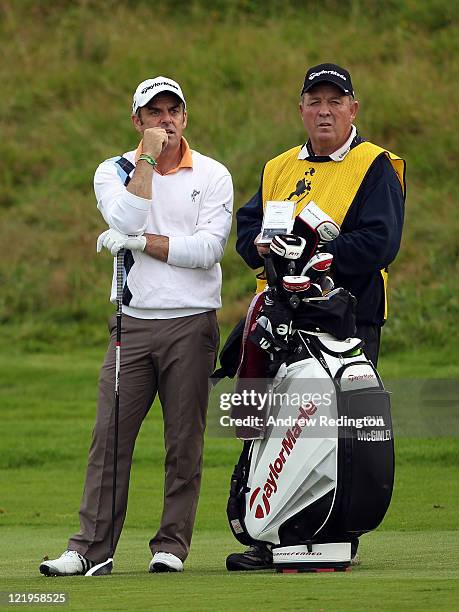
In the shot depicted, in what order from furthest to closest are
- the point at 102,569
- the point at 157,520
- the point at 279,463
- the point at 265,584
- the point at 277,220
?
the point at 157,520, the point at 102,569, the point at 277,220, the point at 279,463, the point at 265,584

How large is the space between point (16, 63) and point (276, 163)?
53.3 feet

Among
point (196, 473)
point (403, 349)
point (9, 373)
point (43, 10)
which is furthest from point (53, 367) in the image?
point (196, 473)

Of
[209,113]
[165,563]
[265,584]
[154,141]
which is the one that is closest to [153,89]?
[154,141]

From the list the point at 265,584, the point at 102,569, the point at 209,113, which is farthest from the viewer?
the point at 209,113

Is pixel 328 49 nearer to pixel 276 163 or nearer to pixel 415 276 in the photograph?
pixel 415 276

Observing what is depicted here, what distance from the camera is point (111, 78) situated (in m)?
21.7

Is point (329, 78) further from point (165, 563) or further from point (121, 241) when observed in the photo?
point (165, 563)

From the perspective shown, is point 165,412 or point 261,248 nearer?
point 261,248

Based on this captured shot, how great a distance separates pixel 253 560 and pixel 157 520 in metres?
2.87

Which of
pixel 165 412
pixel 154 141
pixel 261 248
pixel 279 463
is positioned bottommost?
pixel 279 463

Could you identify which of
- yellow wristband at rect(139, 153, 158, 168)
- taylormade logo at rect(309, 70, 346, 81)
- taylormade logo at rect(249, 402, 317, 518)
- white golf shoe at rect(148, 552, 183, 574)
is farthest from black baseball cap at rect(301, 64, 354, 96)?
white golf shoe at rect(148, 552, 183, 574)

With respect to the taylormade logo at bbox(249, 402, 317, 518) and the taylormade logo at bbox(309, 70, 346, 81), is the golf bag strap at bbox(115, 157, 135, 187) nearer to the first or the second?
the taylormade logo at bbox(309, 70, 346, 81)

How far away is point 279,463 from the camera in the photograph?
19.7 feet

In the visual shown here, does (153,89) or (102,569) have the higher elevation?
(153,89)
